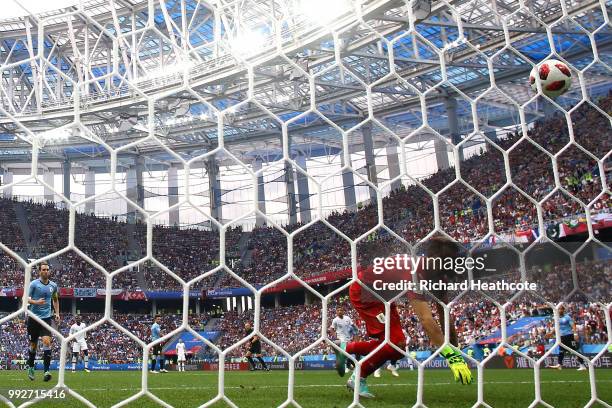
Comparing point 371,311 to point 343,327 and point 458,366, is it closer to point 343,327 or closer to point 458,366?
point 458,366

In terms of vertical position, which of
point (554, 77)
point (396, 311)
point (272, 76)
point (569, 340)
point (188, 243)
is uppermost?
point (272, 76)

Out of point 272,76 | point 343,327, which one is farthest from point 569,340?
point 272,76

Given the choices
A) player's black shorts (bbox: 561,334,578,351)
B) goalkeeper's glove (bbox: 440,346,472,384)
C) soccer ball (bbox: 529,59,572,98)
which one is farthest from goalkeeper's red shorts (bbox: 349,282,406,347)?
player's black shorts (bbox: 561,334,578,351)

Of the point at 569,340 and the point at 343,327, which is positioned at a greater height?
the point at 343,327

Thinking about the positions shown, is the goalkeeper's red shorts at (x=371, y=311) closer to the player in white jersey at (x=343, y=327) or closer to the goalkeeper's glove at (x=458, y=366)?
the goalkeeper's glove at (x=458, y=366)

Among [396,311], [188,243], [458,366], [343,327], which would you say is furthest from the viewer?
[188,243]

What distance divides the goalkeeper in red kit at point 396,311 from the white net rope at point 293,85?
0.14m

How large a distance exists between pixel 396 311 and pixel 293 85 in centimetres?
2128

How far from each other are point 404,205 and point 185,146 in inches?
784

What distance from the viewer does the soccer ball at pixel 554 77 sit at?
449cm

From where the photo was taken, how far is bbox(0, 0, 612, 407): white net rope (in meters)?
2.71

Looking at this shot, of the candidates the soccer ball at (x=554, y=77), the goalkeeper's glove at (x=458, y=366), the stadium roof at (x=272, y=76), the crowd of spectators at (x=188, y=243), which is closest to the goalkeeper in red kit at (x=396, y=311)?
the goalkeeper's glove at (x=458, y=366)

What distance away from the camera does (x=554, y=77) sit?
4.55m

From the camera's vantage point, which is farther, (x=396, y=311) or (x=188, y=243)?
(x=188, y=243)
